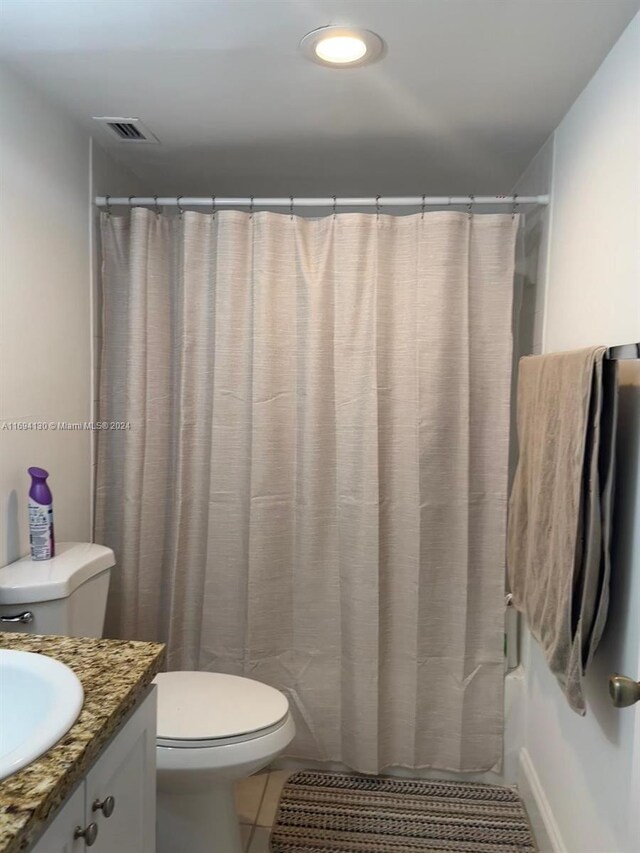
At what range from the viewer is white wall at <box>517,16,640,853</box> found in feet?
4.08

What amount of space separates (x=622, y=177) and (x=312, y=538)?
135 cm

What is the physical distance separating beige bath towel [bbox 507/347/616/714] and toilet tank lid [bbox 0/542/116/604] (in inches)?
46.5

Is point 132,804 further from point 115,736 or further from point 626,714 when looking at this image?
point 626,714

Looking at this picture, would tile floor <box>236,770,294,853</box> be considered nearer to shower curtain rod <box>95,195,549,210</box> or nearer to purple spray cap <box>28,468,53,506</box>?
purple spray cap <box>28,468,53,506</box>

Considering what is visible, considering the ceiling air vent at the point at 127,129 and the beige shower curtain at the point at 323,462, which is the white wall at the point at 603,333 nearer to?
the beige shower curtain at the point at 323,462

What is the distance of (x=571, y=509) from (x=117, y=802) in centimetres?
103

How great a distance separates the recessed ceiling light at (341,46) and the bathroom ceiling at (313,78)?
3cm

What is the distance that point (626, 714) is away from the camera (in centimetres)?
123

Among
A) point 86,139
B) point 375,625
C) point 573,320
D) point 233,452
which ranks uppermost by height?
point 86,139

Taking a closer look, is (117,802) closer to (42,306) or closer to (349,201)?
(42,306)

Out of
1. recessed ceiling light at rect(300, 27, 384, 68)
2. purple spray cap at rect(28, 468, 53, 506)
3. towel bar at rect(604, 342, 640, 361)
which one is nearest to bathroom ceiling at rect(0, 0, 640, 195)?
recessed ceiling light at rect(300, 27, 384, 68)

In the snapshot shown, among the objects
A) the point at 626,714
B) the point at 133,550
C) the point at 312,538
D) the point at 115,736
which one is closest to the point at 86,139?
the point at 133,550

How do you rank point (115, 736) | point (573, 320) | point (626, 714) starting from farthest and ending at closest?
1. point (573, 320)
2. point (626, 714)
3. point (115, 736)

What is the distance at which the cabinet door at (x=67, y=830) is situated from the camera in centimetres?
79
